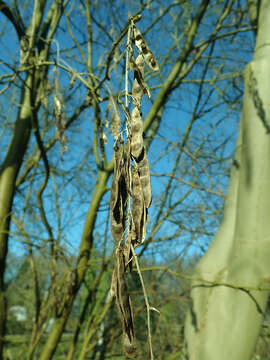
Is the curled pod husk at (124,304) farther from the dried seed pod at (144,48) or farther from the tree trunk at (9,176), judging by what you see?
the tree trunk at (9,176)

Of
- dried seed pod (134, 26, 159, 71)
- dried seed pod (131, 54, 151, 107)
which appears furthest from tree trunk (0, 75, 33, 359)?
dried seed pod (131, 54, 151, 107)

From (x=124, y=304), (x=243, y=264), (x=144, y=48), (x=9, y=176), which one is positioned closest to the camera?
(x=124, y=304)

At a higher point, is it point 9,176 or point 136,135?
point 9,176

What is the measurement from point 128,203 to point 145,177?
58 mm

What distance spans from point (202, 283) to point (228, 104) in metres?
2.74

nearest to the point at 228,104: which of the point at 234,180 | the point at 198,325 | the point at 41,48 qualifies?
the point at 41,48

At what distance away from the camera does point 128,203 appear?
0.66 metres

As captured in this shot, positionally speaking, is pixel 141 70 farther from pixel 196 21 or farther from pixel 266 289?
pixel 196 21

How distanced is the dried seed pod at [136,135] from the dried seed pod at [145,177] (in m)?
0.01

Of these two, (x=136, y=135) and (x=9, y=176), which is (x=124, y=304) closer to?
(x=136, y=135)

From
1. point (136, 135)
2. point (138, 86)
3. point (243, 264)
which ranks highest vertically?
point (138, 86)

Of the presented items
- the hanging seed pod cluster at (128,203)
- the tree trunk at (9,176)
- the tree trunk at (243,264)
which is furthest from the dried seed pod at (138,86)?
the tree trunk at (9,176)

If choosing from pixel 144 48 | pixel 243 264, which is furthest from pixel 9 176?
pixel 144 48

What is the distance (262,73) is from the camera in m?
1.83
